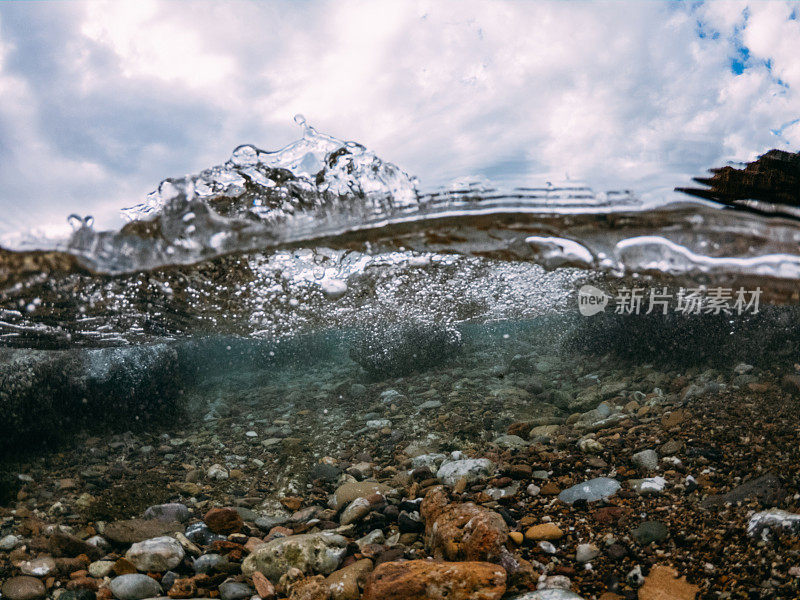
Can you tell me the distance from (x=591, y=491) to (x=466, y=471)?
1.48 meters

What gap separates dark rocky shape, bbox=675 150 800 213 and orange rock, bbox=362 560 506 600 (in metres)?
3.64

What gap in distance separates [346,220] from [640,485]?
431 cm

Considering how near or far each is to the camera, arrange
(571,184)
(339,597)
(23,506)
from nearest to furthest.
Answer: (339,597) < (571,184) < (23,506)

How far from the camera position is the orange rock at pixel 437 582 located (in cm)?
295

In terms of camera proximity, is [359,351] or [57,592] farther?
[359,351]

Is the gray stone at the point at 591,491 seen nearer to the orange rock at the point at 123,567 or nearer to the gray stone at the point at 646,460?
the gray stone at the point at 646,460

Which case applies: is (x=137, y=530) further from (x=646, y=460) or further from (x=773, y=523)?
(x=773, y=523)

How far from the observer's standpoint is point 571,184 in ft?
12.3

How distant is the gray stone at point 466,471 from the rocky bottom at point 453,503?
25mm

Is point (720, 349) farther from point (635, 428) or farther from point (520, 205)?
point (520, 205)

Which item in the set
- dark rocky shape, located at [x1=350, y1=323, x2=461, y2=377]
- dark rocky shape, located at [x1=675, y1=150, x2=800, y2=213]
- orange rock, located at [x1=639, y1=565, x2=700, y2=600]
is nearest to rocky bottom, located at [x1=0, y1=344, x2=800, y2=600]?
orange rock, located at [x1=639, y1=565, x2=700, y2=600]

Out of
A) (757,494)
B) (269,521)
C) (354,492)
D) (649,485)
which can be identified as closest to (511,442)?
(649,485)

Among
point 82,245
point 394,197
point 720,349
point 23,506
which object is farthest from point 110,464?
point 720,349

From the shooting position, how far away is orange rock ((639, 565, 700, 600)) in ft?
11.0
